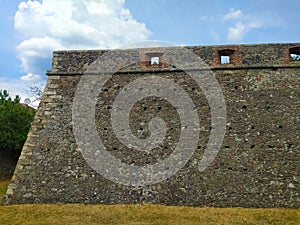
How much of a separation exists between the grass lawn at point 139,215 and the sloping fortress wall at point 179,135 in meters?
0.39

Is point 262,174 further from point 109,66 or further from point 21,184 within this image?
point 21,184

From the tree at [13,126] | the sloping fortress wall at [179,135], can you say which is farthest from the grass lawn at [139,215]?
the tree at [13,126]

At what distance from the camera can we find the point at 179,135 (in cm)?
828

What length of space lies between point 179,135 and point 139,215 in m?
2.53

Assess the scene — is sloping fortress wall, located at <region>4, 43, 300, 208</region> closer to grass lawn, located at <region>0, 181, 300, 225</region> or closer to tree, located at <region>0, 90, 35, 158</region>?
grass lawn, located at <region>0, 181, 300, 225</region>

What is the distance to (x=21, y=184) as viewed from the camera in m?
8.23

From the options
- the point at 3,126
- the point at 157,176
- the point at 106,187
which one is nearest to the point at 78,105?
the point at 106,187

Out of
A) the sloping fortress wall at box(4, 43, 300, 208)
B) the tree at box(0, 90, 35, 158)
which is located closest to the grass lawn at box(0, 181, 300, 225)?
the sloping fortress wall at box(4, 43, 300, 208)

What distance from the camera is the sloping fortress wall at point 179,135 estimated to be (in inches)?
307

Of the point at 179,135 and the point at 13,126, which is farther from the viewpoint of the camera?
the point at 13,126

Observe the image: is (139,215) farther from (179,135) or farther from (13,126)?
(13,126)

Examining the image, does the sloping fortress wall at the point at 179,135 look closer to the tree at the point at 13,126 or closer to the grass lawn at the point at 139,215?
the grass lawn at the point at 139,215

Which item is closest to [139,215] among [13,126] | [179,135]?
[179,135]

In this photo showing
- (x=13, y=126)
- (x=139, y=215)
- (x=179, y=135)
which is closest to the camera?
(x=139, y=215)
